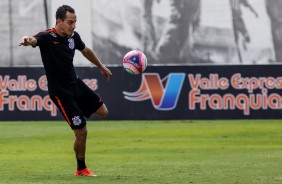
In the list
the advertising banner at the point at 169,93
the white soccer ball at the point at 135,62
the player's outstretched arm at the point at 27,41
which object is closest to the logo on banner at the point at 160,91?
the advertising banner at the point at 169,93

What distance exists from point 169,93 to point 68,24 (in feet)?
45.6

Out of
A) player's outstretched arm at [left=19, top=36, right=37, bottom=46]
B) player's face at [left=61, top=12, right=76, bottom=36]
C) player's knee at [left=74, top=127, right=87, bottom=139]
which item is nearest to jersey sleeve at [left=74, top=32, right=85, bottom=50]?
player's face at [left=61, top=12, right=76, bottom=36]

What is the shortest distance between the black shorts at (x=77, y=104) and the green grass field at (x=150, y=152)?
786 millimetres

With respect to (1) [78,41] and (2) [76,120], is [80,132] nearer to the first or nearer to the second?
(2) [76,120]

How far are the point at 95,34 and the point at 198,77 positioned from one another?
9573mm

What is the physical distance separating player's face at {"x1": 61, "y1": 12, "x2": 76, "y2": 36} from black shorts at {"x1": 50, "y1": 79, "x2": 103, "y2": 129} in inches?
29.7

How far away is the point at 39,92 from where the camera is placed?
83.9 feet

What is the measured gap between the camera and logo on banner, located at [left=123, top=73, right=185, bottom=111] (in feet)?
83.4

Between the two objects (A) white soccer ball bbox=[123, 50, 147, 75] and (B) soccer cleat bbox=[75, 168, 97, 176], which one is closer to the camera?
(B) soccer cleat bbox=[75, 168, 97, 176]

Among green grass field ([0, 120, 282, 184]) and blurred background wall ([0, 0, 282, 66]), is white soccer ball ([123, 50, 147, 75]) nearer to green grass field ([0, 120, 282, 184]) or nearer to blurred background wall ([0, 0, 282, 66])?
green grass field ([0, 120, 282, 184])

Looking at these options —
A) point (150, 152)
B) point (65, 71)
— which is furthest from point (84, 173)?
point (150, 152)

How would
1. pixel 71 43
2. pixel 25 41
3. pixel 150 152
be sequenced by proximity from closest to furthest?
pixel 25 41 → pixel 71 43 → pixel 150 152

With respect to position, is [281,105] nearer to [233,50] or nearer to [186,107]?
[186,107]

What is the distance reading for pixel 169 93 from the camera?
25438mm
